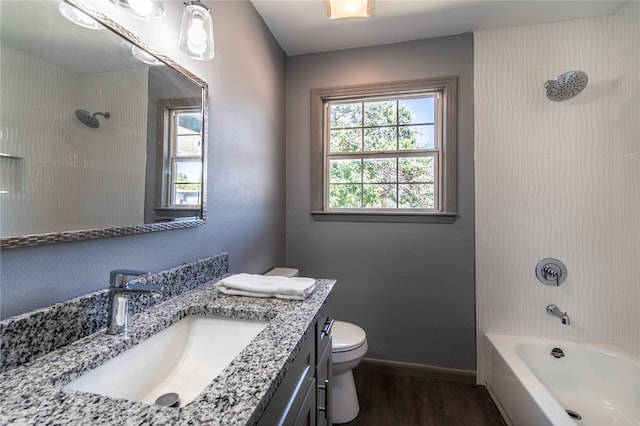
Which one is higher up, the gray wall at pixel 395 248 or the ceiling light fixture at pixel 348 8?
the ceiling light fixture at pixel 348 8

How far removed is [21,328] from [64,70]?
0.64 m

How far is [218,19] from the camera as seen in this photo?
1.40m

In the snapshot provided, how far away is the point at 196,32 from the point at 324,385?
1480mm

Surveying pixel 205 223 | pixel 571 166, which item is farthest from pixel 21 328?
pixel 571 166

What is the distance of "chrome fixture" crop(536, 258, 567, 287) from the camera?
189cm

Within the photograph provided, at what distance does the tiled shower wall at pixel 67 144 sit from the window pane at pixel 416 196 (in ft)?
5.77

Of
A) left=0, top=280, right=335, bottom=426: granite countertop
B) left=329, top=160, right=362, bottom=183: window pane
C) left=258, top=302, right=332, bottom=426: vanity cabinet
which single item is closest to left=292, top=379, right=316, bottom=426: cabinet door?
left=258, top=302, right=332, bottom=426: vanity cabinet

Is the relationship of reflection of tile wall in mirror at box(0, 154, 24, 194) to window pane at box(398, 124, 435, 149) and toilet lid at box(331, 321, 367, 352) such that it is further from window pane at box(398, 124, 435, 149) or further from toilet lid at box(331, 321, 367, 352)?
window pane at box(398, 124, 435, 149)

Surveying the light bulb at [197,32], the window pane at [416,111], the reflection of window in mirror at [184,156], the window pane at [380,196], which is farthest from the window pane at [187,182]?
the window pane at [416,111]

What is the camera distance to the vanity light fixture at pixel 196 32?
1057 mm

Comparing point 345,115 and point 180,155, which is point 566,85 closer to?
point 345,115

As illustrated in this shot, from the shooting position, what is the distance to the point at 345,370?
158 cm

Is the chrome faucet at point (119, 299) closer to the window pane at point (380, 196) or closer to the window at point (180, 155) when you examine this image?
the window at point (180, 155)

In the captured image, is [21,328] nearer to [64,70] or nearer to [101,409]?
[101,409]
